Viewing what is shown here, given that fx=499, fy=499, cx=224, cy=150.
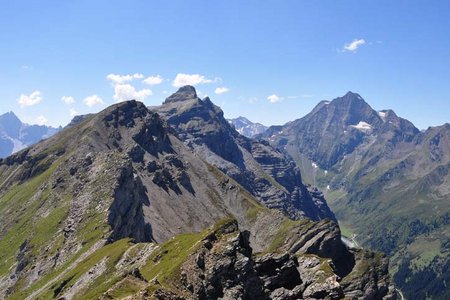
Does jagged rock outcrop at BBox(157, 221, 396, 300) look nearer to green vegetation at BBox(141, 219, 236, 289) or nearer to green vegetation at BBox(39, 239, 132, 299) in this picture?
Result: green vegetation at BBox(141, 219, 236, 289)

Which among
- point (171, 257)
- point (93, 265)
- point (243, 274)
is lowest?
point (243, 274)

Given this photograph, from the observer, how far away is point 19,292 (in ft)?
645

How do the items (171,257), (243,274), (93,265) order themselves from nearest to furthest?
(243,274) → (171,257) → (93,265)

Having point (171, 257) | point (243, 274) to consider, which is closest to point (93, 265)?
point (171, 257)

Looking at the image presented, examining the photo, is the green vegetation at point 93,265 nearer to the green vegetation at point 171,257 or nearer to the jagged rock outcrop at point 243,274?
the green vegetation at point 171,257

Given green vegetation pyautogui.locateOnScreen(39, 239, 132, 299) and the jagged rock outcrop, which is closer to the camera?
the jagged rock outcrop

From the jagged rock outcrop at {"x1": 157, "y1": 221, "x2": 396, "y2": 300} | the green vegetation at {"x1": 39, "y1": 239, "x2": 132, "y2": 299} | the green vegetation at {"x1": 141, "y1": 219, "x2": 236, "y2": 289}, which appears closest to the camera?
Result: the jagged rock outcrop at {"x1": 157, "y1": 221, "x2": 396, "y2": 300}

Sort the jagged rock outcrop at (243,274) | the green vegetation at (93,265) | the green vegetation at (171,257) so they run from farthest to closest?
the green vegetation at (93,265)
the green vegetation at (171,257)
the jagged rock outcrop at (243,274)

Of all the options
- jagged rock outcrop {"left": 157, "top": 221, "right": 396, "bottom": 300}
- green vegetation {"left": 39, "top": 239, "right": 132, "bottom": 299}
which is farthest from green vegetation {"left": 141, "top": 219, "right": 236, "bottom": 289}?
green vegetation {"left": 39, "top": 239, "right": 132, "bottom": 299}

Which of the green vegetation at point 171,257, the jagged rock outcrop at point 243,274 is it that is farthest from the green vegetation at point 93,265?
the jagged rock outcrop at point 243,274

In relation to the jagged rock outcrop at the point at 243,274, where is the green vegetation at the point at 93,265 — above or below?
above

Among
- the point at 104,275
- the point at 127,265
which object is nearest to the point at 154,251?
the point at 127,265

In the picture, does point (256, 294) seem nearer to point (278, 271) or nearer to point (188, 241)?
point (278, 271)

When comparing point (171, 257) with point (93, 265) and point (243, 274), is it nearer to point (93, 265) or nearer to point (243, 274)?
point (243, 274)
